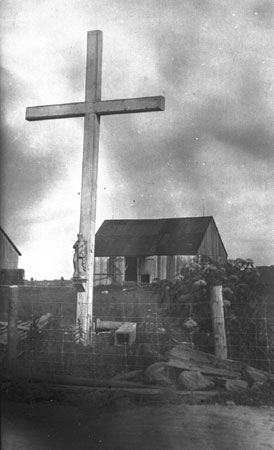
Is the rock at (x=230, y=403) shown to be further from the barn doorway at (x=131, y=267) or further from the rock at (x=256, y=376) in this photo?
the barn doorway at (x=131, y=267)

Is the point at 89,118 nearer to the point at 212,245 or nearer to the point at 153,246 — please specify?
the point at 153,246

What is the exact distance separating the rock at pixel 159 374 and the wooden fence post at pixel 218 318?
0.53 meters

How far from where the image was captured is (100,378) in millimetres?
4809

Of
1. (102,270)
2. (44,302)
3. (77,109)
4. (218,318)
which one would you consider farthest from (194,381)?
(77,109)

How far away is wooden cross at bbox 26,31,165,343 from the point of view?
5.42 metres

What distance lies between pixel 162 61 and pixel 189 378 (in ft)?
10.3

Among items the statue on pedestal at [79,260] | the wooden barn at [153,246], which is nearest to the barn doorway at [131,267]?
the wooden barn at [153,246]

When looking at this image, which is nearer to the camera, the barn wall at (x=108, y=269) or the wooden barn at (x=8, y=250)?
the wooden barn at (x=8, y=250)

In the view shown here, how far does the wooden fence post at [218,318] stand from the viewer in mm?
4805

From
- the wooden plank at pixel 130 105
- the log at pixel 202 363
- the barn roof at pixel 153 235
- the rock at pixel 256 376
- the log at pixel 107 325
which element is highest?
the wooden plank at pixel 130 105

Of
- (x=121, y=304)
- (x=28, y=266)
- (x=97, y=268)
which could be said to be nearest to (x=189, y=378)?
(x=121, y=304)

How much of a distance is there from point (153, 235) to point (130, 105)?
144 cm

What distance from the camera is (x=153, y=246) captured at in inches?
223

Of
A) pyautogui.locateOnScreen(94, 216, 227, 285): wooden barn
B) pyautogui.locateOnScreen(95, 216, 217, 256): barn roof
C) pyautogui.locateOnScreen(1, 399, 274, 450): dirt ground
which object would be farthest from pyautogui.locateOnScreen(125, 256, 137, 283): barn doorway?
pyautogui.locateOnScreen(1, 399, 274, 450): dirt ground
